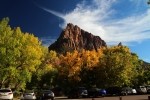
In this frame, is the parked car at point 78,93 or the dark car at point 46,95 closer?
the dark car at point 46,95

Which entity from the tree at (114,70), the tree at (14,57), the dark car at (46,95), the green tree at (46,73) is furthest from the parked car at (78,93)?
the green tree at (46,73)

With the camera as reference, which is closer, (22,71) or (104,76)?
(22,71)

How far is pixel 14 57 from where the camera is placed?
67438 mm

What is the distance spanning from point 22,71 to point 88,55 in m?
27.1

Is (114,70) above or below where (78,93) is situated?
above

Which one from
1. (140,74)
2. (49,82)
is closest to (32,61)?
(49,82)

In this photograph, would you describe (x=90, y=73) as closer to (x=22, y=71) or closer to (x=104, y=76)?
(x=104, y=76)

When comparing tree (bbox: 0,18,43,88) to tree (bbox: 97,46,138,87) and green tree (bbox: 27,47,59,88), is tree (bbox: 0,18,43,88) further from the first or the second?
tree (bbox: 97,46,138,87)

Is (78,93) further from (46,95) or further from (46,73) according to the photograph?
(46,73)

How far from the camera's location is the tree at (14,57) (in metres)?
66.0

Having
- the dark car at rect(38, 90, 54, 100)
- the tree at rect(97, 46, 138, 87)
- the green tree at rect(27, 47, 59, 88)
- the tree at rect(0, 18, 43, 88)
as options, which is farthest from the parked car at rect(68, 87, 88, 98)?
the green tree at rect(27, 47, 59, 88)

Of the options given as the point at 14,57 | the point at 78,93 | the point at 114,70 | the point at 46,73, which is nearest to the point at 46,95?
the point at 78,93

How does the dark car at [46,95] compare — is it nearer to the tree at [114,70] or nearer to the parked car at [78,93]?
the parked car at [78,93]

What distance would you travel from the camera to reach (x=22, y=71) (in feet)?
229
